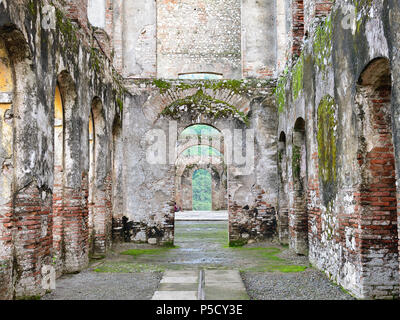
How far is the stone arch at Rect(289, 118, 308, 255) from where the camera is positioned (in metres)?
8.78

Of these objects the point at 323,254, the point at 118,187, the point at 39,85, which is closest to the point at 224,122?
the point at 118,187

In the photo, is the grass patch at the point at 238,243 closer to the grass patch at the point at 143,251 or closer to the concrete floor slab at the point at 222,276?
the grass patch at the point at 143,251

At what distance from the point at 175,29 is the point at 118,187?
26.3 feet

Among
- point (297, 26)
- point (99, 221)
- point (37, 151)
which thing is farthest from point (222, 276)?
point (297, 26)

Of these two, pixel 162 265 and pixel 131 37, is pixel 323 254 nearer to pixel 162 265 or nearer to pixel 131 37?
pixel 162 265

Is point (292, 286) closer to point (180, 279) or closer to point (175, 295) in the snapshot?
point (180, 279)

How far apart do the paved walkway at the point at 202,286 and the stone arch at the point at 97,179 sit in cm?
257

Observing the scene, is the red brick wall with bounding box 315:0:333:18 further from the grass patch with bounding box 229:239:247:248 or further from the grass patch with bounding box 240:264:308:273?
the grass patch with bounding box 229:239:247:248

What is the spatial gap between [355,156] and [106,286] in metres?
3.97

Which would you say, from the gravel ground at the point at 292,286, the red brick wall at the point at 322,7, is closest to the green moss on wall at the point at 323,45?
the red brick wall at the point at 322,7

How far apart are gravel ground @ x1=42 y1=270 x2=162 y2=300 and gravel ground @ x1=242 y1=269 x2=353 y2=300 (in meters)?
1.47

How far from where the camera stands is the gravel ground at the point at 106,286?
544 cm

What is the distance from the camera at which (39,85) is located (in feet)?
17.4

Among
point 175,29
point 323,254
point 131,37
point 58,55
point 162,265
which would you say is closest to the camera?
point 58,55
